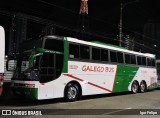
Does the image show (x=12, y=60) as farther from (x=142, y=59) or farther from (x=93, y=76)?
(x=142, y=59)

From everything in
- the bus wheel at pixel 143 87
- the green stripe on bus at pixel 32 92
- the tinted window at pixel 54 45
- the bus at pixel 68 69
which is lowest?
the bus wheel at pixel 143 87

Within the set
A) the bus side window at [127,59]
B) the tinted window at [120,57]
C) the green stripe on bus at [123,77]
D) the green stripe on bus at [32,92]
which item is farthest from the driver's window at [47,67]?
the bus side window at [127,59]

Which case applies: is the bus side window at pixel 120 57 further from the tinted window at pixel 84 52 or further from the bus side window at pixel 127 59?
the tinted window at pixel 84 52

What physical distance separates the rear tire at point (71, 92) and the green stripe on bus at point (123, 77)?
409cm

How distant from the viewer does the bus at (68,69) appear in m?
12.1

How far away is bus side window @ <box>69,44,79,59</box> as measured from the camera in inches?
A: 543

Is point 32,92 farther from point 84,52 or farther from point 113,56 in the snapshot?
point 113,56

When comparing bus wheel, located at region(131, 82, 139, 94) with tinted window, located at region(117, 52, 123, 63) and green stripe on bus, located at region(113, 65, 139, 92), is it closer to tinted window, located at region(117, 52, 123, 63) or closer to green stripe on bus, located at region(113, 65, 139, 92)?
green stripe on bus, located at region(113, 65, 139, 92)

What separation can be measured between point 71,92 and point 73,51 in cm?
224

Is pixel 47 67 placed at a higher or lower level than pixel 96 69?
higher

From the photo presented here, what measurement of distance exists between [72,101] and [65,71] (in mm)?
1675

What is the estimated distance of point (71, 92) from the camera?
13688mm

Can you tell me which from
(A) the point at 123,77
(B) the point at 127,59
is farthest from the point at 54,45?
(B) the point at 127,59

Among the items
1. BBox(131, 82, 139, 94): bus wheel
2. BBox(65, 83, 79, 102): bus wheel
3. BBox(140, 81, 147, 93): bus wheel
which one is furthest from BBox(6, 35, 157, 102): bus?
BBox(140, 81, 147, 93): bus wheel
